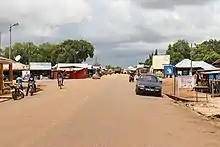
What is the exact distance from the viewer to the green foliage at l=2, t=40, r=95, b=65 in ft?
445

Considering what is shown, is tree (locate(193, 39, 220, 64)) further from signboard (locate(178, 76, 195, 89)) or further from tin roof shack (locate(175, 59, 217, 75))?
signboard (locate(178, 76, 195, 89))

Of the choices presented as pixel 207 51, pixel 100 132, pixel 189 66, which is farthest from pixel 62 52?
pixel 100 132

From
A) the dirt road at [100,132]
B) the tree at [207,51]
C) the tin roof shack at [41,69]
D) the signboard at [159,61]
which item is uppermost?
the tree at [207,51]

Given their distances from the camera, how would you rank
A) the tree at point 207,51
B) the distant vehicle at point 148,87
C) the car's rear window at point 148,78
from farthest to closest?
the tree at point 207,51, the car's rear window at point 148,78, the distant vehicle at point 148,87

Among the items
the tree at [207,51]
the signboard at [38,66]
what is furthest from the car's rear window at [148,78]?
the tree at [207,51]

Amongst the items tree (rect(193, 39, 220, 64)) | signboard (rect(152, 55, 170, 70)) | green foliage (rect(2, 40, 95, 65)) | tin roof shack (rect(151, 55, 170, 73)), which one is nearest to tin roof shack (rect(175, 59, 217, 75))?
tree (rect(193, 39, 220, 64))

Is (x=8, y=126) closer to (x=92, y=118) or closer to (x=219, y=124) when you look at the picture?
(x=92, y=118)

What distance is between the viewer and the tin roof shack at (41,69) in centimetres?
10006

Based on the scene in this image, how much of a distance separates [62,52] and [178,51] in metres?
36.8

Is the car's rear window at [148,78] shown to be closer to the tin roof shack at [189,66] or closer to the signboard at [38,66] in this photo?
the tin roof shack at [189,66]

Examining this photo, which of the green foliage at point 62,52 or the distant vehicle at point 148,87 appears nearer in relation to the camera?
the distant vehicle at point 148,87

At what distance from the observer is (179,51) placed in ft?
456

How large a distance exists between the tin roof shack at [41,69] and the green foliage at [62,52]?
28.5 metres

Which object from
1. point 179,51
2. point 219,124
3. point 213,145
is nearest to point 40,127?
point 213,145
